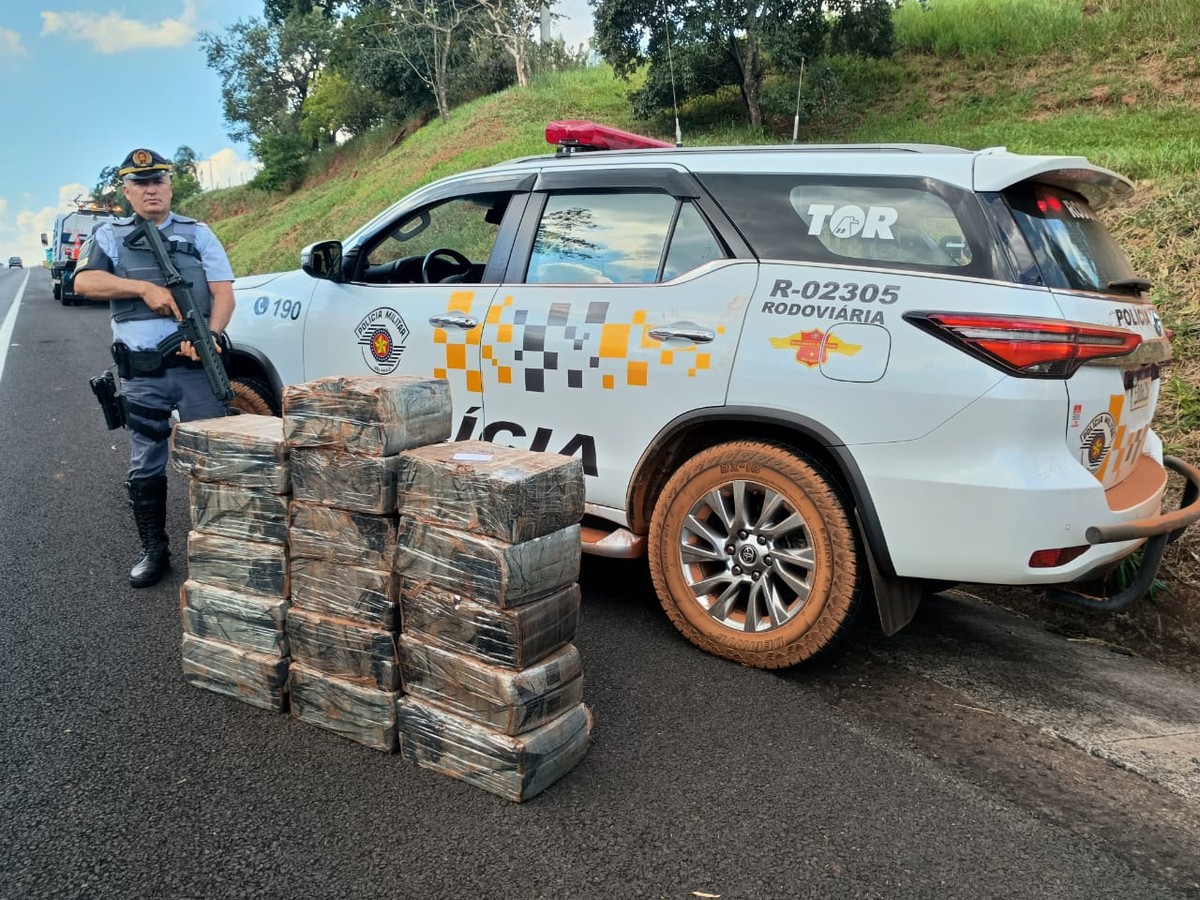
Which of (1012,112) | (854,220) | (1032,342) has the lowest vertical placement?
(1032,342)

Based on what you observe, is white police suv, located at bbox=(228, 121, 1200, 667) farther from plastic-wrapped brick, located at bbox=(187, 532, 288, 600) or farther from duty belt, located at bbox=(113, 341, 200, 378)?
plastic-wrapped brick, located at bbox=(187, 532, 288, 600)

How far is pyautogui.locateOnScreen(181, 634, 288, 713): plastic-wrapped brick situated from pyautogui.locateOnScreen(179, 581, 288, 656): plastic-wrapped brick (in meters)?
0.03

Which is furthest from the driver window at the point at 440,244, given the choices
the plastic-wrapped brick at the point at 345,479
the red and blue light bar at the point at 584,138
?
the plastic-wrapped brick at the point at 345,479

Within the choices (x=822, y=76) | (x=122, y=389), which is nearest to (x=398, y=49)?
(x=822, y=76)

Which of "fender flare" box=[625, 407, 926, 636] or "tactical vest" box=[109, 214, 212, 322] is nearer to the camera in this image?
"fender flare" box=[625, 407, 926, 636]

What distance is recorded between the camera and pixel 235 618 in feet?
10.2

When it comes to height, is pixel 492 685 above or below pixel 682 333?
below

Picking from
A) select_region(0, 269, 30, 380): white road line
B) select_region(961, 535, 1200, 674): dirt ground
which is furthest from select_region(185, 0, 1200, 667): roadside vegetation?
select_region(0, 269, 30, 380): white road line

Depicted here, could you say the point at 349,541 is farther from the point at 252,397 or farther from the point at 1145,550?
the point at 1145,550

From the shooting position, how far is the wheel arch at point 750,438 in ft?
10.5

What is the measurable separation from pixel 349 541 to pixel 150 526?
1909 mm

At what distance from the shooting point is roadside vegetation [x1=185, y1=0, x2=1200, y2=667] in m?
5.28

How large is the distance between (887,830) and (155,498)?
3.52m

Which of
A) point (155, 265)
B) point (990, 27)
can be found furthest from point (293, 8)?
point (155, 265)
